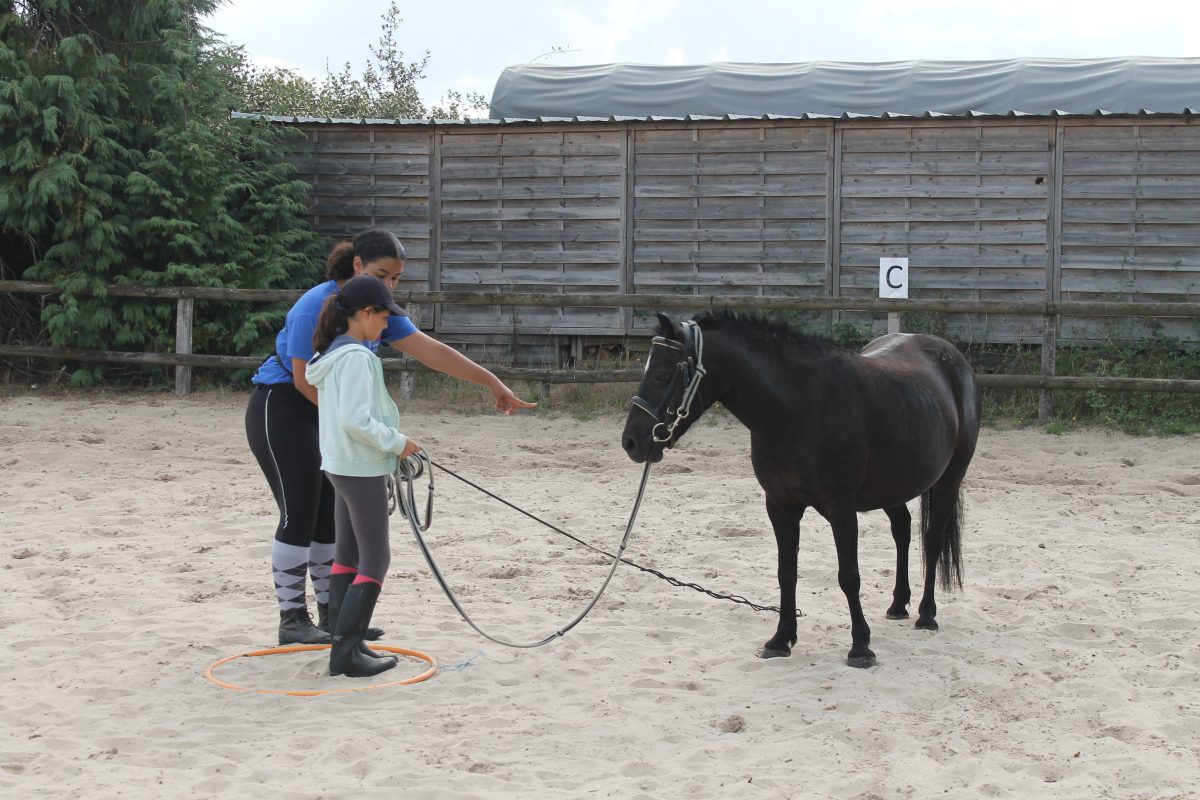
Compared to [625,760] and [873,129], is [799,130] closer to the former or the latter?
[873,129]

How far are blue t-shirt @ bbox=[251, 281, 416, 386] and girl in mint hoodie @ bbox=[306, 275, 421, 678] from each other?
0.33 feet

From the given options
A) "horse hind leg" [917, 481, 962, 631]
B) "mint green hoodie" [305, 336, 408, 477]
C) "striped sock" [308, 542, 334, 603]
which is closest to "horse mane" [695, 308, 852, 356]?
"horse hind leg" [917, 481, 962, 631]

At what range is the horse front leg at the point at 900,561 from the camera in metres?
5.21

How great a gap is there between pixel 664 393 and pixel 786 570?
0.98 metres

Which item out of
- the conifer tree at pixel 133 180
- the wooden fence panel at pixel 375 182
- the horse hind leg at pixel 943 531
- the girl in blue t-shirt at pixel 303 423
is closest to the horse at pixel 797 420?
the horse hind leg at pixel 943 531

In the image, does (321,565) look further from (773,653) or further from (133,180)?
(133,180)

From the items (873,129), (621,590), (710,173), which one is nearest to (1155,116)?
(873,129)

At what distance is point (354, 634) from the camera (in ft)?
13.8

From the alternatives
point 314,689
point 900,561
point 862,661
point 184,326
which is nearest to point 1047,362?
point 900,561

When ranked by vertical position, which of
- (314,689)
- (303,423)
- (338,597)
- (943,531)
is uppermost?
(303,423)

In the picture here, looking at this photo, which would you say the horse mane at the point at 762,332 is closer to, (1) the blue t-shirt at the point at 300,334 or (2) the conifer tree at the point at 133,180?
(1) the blue t-shirt at the point at 300,334

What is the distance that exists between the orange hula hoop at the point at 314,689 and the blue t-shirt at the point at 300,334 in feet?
3.58

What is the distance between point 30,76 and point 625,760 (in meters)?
10.8

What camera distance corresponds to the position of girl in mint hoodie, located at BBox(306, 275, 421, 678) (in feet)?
13.0
